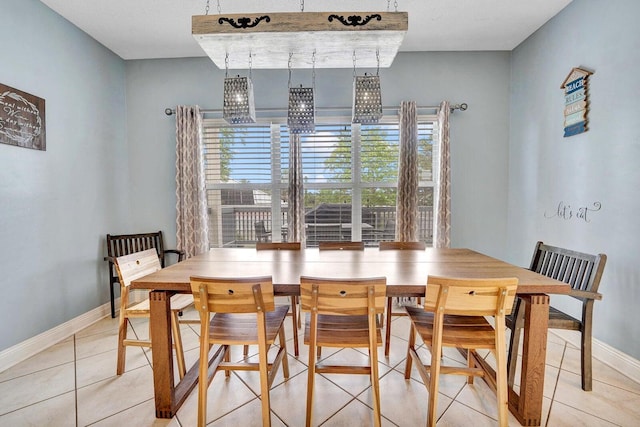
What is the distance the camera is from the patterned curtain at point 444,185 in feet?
10.7

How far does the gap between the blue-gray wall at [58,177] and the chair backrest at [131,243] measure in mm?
125

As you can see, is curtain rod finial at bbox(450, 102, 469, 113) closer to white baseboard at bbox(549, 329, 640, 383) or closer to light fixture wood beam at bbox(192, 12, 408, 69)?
light fixture wood beam at bbox(192, 12, 408, 69)

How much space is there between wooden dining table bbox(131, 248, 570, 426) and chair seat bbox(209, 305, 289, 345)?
0.28 m

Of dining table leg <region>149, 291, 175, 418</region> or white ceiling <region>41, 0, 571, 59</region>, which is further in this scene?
white ceiling <region>41, 0, 571, 59</region>

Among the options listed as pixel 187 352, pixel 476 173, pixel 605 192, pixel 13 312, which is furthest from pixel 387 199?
pixel 13 312

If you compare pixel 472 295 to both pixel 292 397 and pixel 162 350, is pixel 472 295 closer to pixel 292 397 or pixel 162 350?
pixel 292 397

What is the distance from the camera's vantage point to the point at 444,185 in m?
3.26

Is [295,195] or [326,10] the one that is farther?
[295,195]

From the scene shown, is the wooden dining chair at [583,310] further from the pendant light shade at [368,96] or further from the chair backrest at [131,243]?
the chair backrest at [131,243]

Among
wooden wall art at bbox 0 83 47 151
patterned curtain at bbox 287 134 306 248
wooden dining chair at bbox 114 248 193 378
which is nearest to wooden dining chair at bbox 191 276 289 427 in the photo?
wooden dining chair at bbox 114 248 193 378

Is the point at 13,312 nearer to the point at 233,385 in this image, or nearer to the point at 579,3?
the point at 233,385

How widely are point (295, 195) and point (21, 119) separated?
2465mm

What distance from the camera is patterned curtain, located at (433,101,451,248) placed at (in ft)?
10.7

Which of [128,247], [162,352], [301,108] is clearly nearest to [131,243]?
[128,247]
